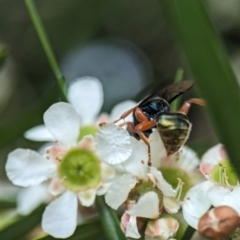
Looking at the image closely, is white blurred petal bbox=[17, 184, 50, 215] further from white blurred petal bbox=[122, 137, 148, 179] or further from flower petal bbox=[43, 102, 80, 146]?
white blurred petal bbox=[122, 137, 148, 179]

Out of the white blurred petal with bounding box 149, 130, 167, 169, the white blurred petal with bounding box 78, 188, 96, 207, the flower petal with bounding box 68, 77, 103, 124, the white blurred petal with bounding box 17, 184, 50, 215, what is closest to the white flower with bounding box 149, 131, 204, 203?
the white blurred petal with bounding box 149, 130, 167, 169

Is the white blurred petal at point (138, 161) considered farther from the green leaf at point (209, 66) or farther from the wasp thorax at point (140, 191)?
the green leaf at point (209, 66)

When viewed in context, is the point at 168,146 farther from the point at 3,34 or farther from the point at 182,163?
the point at 3,34

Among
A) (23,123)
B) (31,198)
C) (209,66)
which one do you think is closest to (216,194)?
(209,66)

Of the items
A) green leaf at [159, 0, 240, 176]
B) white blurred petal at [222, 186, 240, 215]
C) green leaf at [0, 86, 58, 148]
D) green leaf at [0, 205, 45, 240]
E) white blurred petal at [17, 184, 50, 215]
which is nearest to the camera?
green leaf at [159, 0, 240, 176]

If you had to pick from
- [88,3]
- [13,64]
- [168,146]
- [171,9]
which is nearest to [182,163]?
[168,146]

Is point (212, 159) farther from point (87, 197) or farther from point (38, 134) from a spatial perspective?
point (38, 134)

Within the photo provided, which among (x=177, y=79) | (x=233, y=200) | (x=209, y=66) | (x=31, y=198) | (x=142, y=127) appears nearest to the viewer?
(x=209, y=66)
